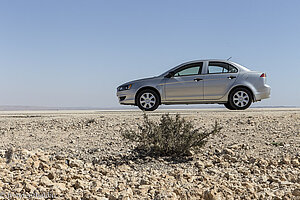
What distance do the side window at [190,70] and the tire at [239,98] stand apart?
47.7 inches

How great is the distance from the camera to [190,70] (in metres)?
9.49

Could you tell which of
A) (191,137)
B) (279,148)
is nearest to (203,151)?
(191,137)

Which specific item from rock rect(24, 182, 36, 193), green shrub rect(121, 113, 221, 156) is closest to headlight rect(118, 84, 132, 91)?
green shrub rect(121, 113, 221, 156)

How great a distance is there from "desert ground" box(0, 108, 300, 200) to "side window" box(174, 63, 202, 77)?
1385 millimetres

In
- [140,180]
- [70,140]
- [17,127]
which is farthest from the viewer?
[17,127]

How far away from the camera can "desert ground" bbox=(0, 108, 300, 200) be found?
4539mm

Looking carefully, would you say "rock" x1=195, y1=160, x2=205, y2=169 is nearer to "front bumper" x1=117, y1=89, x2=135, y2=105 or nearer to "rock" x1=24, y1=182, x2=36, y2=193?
"rock" x1=24, y1=182, x2=36, y2=193

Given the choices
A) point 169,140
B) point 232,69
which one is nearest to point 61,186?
point 169,140

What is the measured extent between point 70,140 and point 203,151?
3174mm

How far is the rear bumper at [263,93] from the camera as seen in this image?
31.0ft

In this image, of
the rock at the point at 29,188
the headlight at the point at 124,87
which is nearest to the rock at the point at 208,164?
the rock at the point at 29,188

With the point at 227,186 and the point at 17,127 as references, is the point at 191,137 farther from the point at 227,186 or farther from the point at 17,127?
the point at 17,127

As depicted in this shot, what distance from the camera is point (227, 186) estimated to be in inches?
188

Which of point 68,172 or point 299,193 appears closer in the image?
point 299,193
